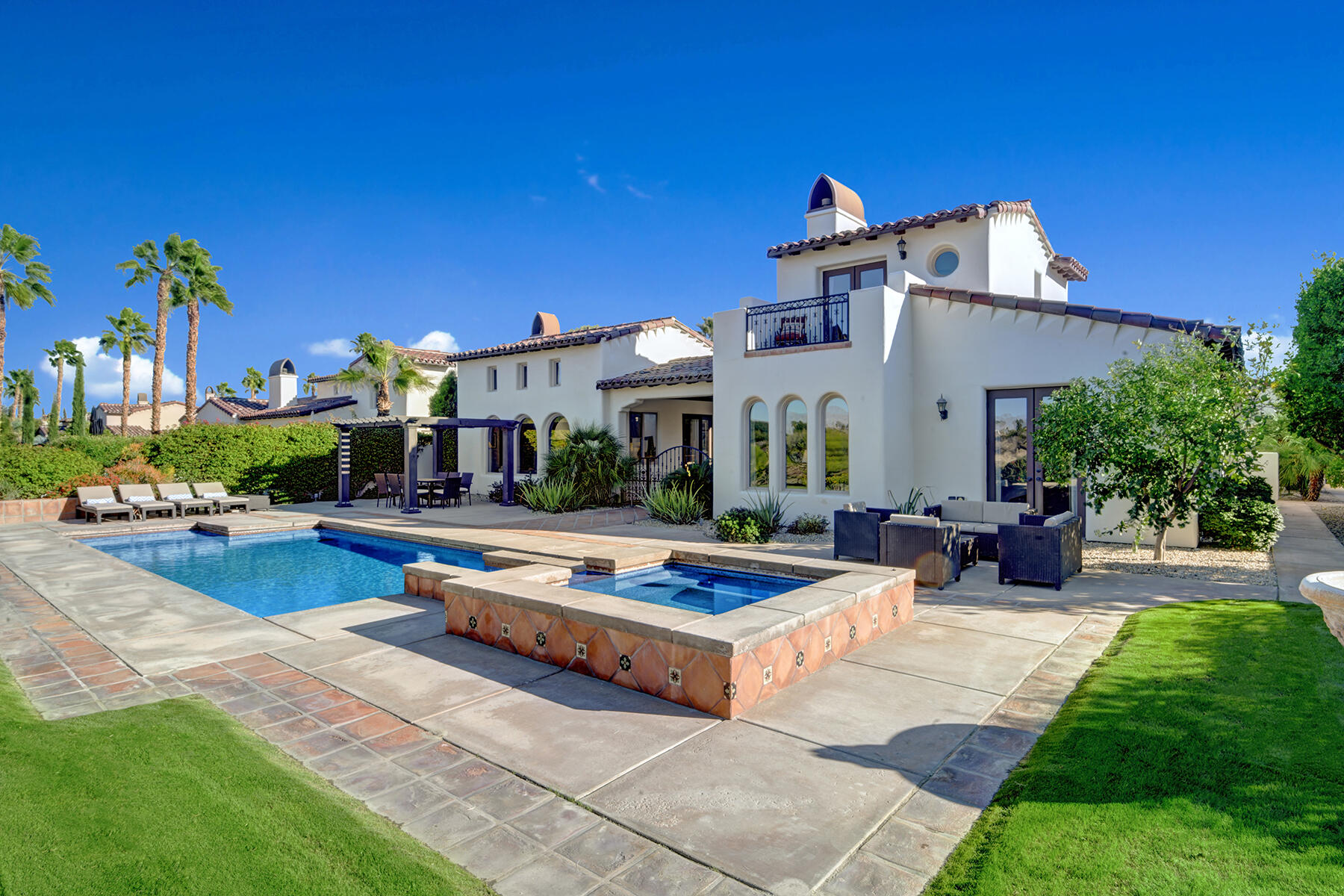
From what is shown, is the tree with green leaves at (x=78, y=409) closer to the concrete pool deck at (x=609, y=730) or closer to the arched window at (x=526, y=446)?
the arched window at (x=526, y=446)

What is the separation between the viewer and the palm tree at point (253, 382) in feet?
246

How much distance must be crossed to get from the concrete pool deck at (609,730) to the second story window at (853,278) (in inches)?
448

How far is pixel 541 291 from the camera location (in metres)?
32.9

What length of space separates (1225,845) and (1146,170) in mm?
19625

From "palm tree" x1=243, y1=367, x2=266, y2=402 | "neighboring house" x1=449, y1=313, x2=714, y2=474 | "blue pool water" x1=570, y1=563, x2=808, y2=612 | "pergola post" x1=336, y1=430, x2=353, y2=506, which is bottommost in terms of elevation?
"blue pool water" x1=570, y1=563, x2=808, y2=612

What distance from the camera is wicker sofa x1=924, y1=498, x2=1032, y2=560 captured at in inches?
431

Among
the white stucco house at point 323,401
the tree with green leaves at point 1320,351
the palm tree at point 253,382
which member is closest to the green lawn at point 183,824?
the tree with green leaves at point 1320,351

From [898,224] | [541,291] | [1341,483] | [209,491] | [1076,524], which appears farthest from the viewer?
[541,291]

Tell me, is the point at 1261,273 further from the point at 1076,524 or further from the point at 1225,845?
the point at 1225,845

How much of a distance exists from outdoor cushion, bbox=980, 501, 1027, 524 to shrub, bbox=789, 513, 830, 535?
3.81 meters

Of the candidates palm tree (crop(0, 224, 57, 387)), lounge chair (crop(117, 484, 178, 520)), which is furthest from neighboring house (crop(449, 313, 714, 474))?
palm tree (crop(0, 224, 57, 387))

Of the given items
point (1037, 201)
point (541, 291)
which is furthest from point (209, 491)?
point (1037, 201)

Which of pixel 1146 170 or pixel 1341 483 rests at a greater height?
pixel 1146 170

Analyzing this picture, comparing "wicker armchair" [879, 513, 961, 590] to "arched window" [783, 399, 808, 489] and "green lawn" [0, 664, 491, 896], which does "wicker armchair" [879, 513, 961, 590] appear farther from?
"green lawn" [0, 664, 491, 896]
